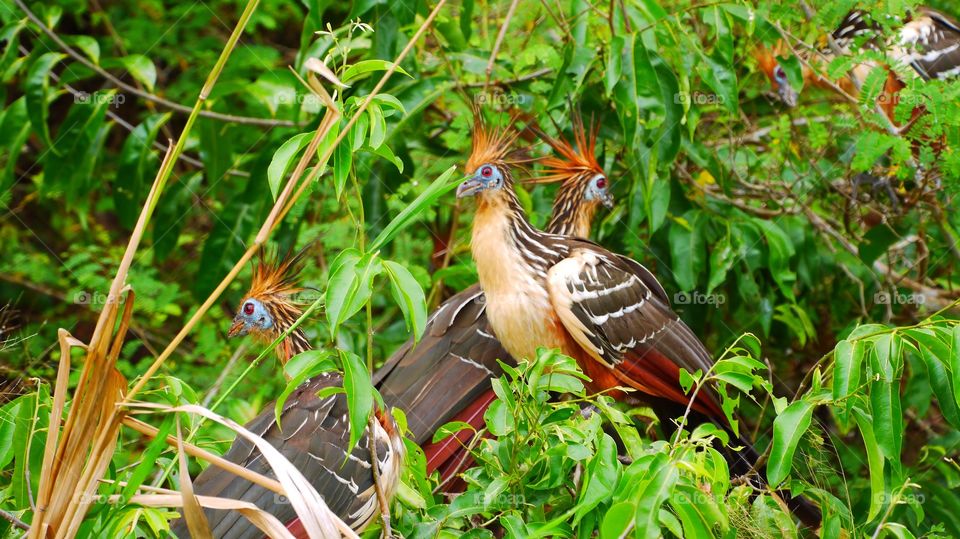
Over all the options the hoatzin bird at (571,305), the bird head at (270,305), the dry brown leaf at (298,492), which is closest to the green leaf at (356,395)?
the dry brown leaf at (298,492)

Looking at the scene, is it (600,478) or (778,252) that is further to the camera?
(778,252)

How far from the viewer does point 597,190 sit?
430cm

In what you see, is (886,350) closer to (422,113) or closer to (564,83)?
(564,83)

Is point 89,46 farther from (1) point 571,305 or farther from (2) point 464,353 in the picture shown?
(1) point 571,305

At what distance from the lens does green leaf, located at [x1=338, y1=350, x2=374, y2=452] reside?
1943 millimetres

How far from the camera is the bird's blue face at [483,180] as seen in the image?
379 cm

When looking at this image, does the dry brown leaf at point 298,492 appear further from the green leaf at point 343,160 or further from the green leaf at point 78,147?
the green leaf at point 78,147

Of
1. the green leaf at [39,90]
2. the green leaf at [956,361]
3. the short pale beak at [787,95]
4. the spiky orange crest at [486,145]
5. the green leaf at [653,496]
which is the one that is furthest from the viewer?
the short pale beak at [787,95]

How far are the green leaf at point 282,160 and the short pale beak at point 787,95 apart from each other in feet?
10.5

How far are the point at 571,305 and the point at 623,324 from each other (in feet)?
0.86

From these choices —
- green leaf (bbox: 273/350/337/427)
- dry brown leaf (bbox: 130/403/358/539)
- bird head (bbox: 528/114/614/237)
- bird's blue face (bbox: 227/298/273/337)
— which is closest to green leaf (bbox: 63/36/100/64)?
bird's blue face (bbox: 227/298/273/337)

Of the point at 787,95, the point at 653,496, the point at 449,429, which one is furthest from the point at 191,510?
the point at 787,95


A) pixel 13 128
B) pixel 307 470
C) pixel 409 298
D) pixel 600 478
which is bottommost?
pixel 307 470

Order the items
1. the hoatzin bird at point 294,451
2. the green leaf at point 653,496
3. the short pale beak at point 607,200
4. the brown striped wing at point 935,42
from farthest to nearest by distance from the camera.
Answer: the brown striped wing at point 935,42
the short pale beak at point 607,200
the hoatzin bird at point 294,451
the green leaf at point 653,496
